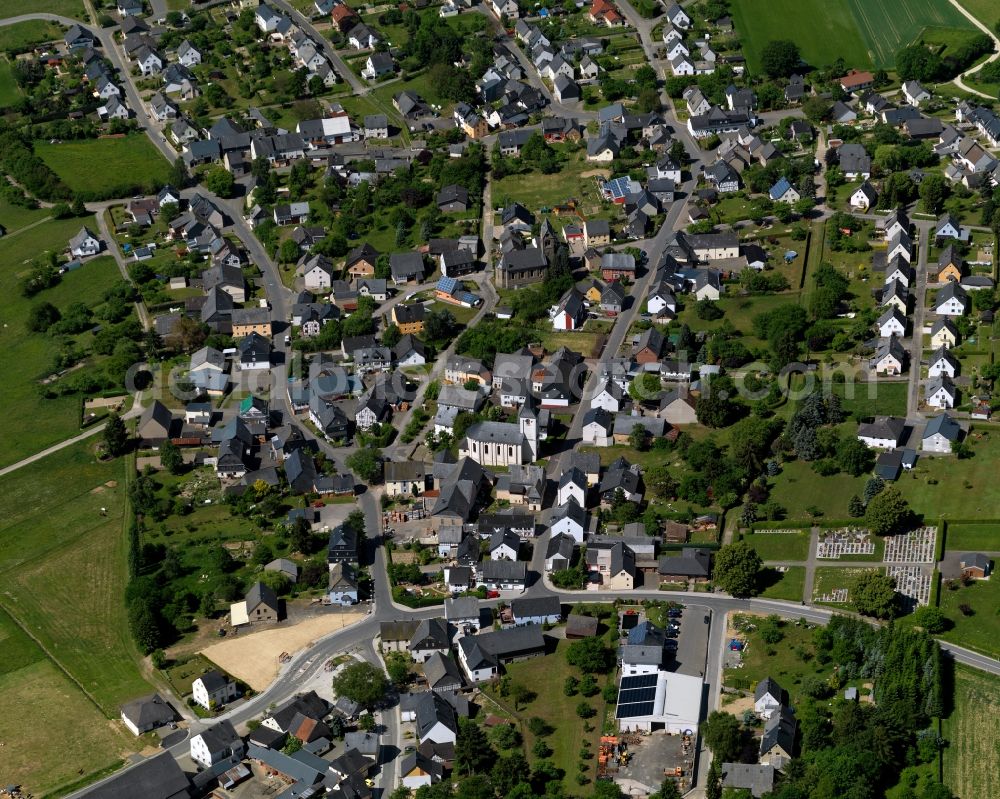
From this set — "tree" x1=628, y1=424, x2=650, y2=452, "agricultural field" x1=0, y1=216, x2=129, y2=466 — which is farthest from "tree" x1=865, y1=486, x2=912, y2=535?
"agricultural field" x1=0, y1=216, x2=129, y2=466

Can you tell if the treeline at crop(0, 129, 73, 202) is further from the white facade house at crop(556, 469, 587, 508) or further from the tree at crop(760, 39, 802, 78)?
the tree at crop(760, 39, 802, 78)

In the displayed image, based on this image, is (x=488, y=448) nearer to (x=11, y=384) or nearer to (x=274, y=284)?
(x=274, y=284)

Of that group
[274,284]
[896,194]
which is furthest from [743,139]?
[274,284]

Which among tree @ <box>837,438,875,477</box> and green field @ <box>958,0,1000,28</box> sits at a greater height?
green field @ <box>958,0,1000,28</box>

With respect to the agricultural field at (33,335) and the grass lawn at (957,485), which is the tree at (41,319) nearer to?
the agricultural field at (33,335)

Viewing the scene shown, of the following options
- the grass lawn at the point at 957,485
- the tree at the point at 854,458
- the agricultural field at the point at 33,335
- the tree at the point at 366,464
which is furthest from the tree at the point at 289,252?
the grass lawn at the point at 957,485

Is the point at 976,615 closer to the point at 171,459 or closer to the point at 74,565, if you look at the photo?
the point at 171,459

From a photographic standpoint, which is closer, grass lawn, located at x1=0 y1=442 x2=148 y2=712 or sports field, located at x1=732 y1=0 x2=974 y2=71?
grass lawn, located at x1=0 y1=442 x2=148 y2=712

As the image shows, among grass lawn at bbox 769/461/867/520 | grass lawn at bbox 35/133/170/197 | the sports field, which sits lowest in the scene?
grass lawn at bbox 769/461/867/520
